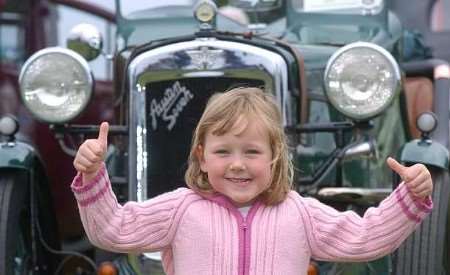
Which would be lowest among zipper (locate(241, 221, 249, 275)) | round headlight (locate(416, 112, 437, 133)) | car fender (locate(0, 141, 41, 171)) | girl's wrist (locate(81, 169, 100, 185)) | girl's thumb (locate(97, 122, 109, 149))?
zipper (locate(241, 221, 249, 275))

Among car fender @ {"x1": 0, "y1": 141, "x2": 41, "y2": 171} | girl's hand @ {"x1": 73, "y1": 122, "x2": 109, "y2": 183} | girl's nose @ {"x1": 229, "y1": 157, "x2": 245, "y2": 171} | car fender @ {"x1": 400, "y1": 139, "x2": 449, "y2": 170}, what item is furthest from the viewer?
car fender @ {"x1": 0, "y1": 141, "x2": 41, "y2": 171}

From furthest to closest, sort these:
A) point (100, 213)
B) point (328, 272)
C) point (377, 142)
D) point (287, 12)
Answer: point (287, 12)
point (377, 142)
point (328, 272)
point (100, 213)

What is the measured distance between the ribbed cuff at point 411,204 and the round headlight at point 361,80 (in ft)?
4.11

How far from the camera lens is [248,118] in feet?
7.80

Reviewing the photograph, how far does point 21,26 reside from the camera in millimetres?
5984

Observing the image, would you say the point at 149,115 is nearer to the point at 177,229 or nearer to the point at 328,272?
the point at 328,272

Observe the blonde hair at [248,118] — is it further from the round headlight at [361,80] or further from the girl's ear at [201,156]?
the round headlight at [361,80]

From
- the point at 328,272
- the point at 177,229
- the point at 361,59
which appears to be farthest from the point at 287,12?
the point at 177,229

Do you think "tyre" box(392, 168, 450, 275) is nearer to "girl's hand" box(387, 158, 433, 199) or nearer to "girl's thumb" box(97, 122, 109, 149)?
"girl's hand" box(387, 158, 433, 199)

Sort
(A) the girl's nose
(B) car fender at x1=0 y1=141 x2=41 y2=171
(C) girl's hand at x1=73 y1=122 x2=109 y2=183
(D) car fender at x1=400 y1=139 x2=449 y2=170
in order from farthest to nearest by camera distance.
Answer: (B) car fender at x1=0 y1=141 x2=41 y2=171
(D) car fender at x1=400 y1=139 x2=449 y2=170
(A) the girl's nose
(C) girl's hand at x1=73 y1=122 x2=109 y2=183

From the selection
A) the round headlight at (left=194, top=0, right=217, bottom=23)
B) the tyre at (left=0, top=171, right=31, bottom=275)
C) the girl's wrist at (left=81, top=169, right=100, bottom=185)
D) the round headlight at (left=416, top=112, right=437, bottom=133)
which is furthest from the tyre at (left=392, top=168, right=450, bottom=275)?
the girl's wrist at (left=81, top=169, right=100, bottom=185)

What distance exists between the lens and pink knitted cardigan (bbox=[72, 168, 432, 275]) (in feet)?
7.72

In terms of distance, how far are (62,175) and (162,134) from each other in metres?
2.00

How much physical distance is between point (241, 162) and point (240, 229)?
156mm
